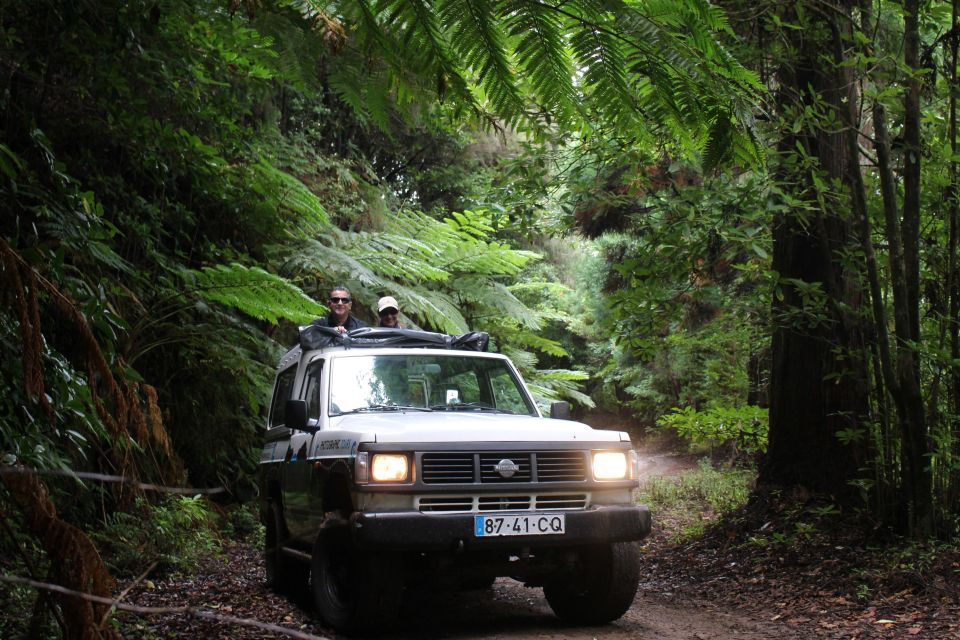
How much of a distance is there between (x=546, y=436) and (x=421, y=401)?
4.23 feet

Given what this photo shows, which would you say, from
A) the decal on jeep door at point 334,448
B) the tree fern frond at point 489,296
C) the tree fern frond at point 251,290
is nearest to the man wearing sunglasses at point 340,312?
the tree fern frond at point 251,290

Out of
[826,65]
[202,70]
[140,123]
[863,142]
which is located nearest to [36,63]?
[140,123]

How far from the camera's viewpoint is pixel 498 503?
18.6ft

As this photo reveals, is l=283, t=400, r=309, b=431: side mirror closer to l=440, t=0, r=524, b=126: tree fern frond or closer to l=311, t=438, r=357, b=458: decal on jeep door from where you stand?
l=311, t=438, r=357, b=458: decal on jeep door

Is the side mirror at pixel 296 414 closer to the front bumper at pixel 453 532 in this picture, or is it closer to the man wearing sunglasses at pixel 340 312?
the front bumper at pixel 453 532

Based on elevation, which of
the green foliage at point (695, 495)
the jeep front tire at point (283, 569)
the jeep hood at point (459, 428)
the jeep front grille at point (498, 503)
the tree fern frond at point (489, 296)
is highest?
the tree fern frond at point (489, 296)

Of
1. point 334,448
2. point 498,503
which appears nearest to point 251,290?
point 334,448

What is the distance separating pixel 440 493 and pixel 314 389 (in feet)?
6.12

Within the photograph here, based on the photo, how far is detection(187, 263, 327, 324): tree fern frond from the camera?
8758 millimetres

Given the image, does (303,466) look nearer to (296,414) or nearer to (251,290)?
(296,414)

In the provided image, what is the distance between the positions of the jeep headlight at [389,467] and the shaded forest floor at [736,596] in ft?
3.39

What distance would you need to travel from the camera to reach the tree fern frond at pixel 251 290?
876 cm

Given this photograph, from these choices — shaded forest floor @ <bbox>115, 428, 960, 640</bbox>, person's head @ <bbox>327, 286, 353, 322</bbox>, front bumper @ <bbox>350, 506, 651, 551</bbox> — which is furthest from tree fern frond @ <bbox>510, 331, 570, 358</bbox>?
front bumper @ <bbox>350, 506, 651, 551</bbox>

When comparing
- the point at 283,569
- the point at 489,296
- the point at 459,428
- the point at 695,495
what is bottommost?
the point at 695,495
